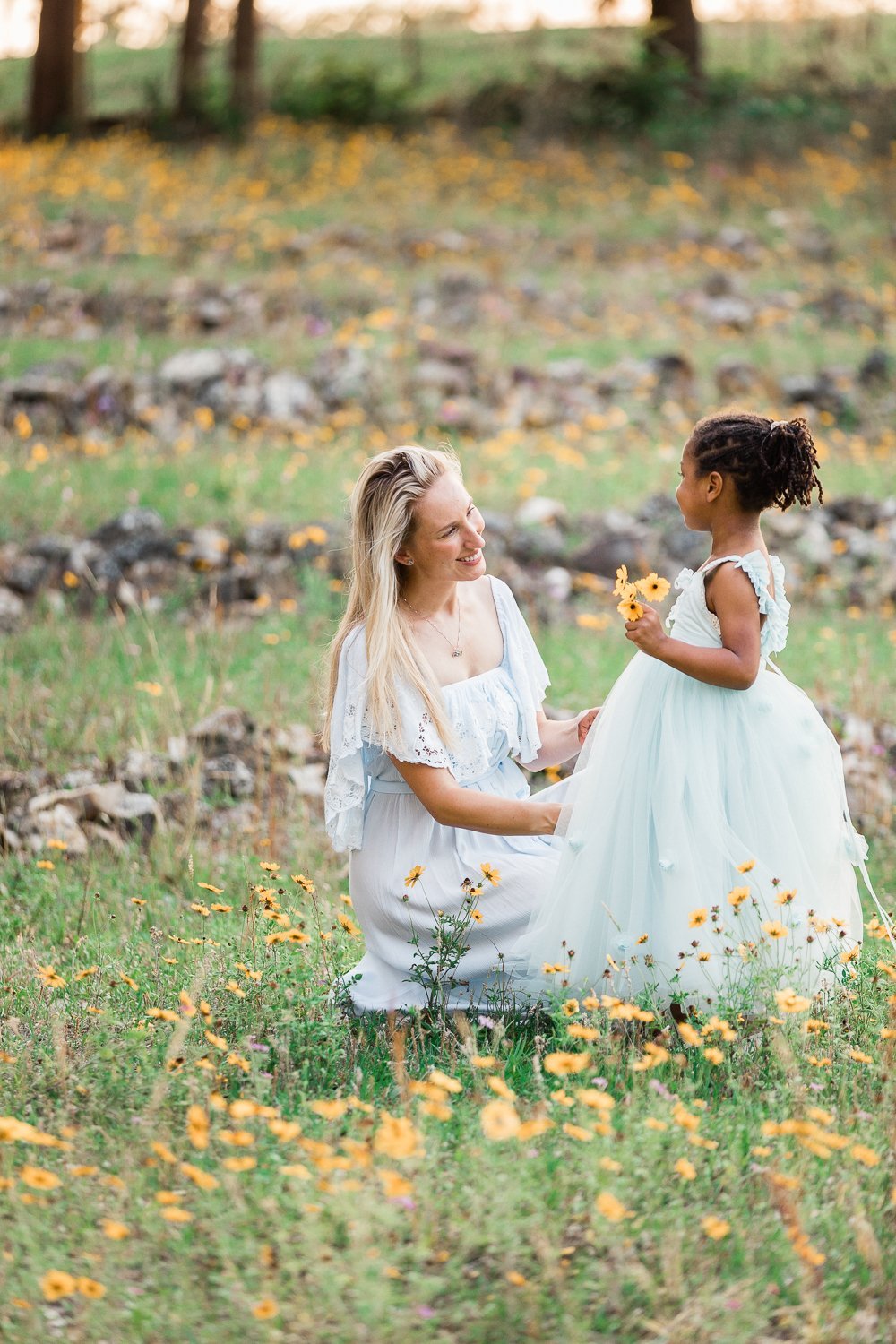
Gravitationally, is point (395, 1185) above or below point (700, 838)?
below

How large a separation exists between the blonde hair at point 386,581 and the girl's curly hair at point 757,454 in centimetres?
67

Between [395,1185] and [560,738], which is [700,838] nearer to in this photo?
[560,738]

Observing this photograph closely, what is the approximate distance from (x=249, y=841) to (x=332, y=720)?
56.2 inches

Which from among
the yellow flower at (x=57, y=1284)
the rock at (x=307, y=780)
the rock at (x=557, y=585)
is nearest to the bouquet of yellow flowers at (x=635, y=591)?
the yellow flower at (x=57, y=1284)

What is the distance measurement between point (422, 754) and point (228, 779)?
6.40 ft

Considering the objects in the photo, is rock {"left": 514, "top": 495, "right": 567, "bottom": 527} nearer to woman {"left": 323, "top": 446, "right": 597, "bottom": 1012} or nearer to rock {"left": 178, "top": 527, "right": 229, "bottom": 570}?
rock {"left": 178, "top": 527, "right": 229, "bottom": 570}

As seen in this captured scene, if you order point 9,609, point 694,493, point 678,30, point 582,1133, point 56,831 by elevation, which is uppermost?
point 678,30

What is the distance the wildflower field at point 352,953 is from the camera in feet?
7.11

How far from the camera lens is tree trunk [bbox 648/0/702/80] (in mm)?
16188

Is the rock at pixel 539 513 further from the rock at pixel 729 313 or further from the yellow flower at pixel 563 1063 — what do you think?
the yellow flower at pixel 563 1063

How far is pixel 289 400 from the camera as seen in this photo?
885cm

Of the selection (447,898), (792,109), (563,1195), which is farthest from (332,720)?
(792,109)

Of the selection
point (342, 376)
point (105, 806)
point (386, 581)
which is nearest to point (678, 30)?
point (342, 376)

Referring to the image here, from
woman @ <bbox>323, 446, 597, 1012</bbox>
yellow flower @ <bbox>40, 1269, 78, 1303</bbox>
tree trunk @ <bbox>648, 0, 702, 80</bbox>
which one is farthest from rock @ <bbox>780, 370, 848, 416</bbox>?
tree trunk @ <bbox>648, 0, 702, 80</bbox>
